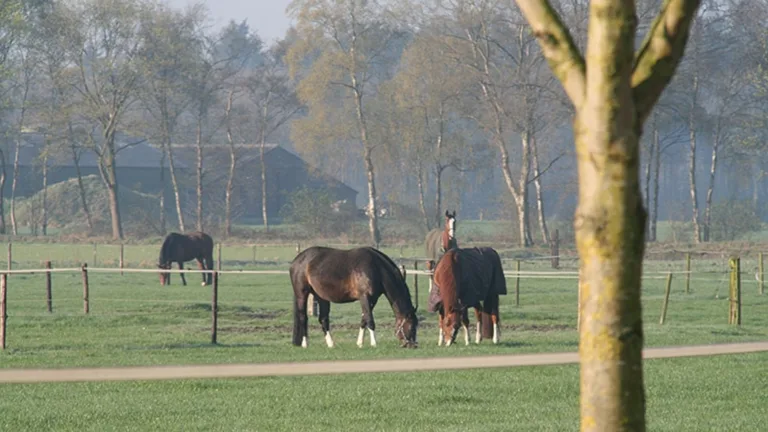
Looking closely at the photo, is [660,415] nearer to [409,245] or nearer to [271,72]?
[409,245]

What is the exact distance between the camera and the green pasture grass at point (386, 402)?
42.3ft

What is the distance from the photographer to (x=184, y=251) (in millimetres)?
47688

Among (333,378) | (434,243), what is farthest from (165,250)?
(333,378)

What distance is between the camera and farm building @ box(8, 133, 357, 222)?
88.7 m

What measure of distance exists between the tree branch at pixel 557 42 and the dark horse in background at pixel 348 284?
16.8m

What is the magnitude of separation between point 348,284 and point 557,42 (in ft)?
59.0

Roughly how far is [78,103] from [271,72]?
59.8 ft

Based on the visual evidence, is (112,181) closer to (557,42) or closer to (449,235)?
(449,235)

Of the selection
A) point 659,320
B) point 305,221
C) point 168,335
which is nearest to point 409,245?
point 305,221

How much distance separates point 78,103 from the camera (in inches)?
2923

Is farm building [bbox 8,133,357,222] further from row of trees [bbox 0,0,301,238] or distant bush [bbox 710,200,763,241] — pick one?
Result: distant bush [bbox 710,200,763,241]

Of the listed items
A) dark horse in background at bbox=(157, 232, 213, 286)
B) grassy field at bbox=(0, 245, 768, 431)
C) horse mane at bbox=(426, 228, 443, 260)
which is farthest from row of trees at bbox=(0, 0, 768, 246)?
grassy field at bbox=(0, 245, 768, 431)

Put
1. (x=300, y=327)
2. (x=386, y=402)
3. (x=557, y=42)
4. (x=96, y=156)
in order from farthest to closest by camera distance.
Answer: (x=96, y=156)
(x=300, y=327)
(x=386, y=402)
(x=557, y=42)

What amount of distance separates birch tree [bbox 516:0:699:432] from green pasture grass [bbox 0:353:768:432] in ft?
22.2
